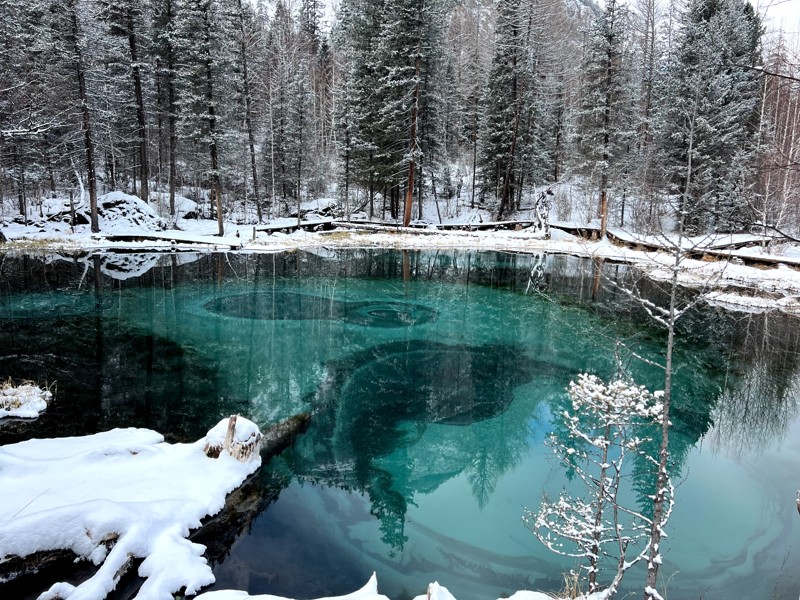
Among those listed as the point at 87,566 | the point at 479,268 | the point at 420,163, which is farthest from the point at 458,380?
the point at 420,163

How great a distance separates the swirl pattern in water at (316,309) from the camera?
597 inches

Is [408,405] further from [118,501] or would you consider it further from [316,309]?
[316,309]

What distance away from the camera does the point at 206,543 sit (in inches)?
220

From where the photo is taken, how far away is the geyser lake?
18.7ft

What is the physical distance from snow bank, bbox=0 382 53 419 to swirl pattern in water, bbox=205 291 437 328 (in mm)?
6311

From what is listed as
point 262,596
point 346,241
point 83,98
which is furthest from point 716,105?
point 83,98

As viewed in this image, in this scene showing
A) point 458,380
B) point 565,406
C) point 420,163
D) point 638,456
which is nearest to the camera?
point 638,456

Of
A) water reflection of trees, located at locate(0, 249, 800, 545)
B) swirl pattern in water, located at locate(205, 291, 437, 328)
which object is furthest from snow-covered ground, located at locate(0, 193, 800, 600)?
swirl pattern in water, located at locate(205, 291, 437, 328)

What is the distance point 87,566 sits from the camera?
4.98 m

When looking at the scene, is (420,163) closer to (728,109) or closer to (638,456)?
(728,109)

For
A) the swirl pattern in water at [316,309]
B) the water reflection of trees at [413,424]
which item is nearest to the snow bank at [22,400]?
the water reflection of trees at [413,424]

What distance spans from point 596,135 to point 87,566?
105 ft

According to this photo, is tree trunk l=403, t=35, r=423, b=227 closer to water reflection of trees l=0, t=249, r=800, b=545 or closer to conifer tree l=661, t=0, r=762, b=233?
water reflection of trees l=0, t=249, r=800, b=545

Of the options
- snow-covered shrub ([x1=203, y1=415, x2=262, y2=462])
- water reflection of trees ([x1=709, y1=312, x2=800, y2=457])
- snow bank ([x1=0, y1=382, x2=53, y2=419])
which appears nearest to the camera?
snow-covered shrub ([x1=203, y1=415, x2=262, y2=462])
